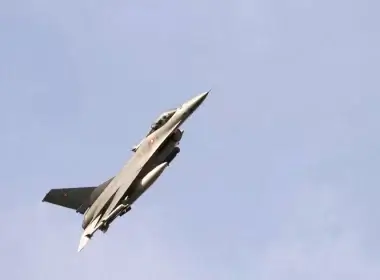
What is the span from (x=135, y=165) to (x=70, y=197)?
8.39m

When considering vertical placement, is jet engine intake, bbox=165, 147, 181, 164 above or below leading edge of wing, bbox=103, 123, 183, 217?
above

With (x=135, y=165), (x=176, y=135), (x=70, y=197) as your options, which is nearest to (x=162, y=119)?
(x=176, y=135)

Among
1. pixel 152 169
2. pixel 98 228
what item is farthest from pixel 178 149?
pixel 98 228

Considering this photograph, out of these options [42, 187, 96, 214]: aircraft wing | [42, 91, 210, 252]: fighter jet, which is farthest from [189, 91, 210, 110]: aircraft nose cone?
[42, 187, 96, 214]: aircraft wing

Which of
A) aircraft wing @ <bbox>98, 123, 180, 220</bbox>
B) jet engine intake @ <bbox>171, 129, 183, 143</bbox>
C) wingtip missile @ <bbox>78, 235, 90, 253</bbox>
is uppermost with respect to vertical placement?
jet engine intake @ <bbox>171, 129, 183, 143</bbox>

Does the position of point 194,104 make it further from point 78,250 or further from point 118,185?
point 78,250

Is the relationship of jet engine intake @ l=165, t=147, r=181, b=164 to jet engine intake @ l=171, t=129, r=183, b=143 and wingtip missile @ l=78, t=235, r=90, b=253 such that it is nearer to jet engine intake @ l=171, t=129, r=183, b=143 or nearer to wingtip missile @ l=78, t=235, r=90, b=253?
jet engine intake @ l=171, t=129, r=183, b=143

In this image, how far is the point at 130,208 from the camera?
91125 millimetres

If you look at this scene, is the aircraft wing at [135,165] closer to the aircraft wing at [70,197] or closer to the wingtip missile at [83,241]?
the wingtip missile at [83,241]

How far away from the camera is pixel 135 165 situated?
308ft

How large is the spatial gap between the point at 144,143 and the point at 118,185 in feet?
14.2

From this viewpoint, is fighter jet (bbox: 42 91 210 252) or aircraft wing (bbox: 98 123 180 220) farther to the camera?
aircraft wing (bbox: 98 123 180 220)

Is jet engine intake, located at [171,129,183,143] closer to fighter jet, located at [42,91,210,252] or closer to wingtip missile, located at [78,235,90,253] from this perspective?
fighter jet, located at [42,91,210,252]

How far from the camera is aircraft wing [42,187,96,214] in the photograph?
321ft
